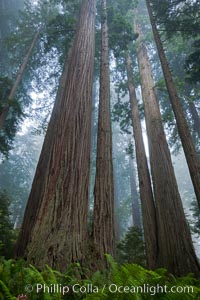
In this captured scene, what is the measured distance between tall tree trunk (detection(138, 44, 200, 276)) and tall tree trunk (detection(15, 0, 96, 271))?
2.69 m

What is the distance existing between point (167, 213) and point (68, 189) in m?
3.19

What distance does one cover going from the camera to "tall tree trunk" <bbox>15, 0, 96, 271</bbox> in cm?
313

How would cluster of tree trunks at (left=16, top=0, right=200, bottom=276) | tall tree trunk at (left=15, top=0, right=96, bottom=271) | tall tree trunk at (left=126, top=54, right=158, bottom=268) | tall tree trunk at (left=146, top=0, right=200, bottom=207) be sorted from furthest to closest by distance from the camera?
tall tree trunk at (left=126, top=54, right=158, bottom=268), tall tree trunk at (left=146, top=0, right=200, bottom=207), cluster of tree trunks at (left=16, top=0, right=200, bottom=276), tall tree trunk at (left=15, top=0, right=96, bottom=271)

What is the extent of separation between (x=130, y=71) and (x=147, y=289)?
988 cm

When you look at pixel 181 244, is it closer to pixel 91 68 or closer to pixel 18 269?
pixel 18 269

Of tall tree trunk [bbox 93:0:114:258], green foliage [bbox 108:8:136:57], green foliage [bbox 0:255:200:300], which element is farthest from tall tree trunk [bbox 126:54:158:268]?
green foliage [bbox 0:255:200:300]

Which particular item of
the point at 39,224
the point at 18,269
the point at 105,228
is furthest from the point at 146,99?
the point at 18,269

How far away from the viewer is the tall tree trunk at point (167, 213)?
16.8 feet

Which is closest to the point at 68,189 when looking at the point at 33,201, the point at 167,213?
the point at 33,201

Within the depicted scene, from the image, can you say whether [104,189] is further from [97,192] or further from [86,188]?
[86,188]

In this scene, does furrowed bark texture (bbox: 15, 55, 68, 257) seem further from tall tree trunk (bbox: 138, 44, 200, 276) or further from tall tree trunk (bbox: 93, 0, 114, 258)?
tall tree trunk (bbox: 138, 44, 200, 276)

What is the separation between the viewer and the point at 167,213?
5859 mm

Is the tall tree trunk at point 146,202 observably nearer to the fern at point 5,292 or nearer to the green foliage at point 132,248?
the green foliage at point 132,248

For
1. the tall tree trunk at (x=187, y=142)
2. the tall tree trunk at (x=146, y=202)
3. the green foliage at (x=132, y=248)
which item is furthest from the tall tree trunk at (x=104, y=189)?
the green foliage at (x=132, y=248)
